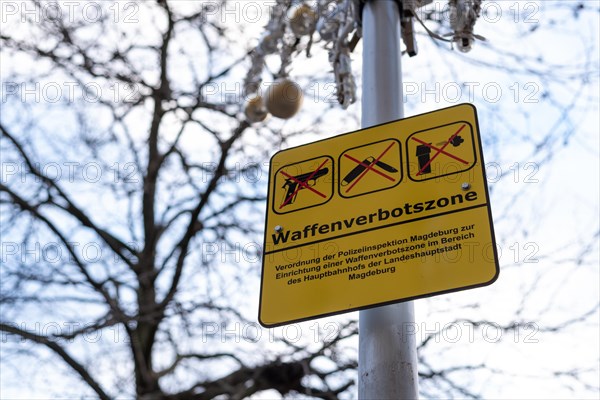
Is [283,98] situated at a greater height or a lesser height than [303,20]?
lesser

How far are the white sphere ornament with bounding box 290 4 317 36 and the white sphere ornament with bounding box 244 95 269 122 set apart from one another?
1.96ft

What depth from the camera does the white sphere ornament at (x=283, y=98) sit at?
4836mm

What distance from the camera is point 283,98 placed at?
15.9ft

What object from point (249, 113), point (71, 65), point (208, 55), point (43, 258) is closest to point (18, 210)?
point (43, 258)

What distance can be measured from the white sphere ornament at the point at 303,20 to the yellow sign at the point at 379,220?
2319 millimetres

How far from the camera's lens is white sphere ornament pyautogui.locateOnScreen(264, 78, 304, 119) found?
190 inches

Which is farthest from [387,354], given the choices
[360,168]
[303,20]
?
[303,20]

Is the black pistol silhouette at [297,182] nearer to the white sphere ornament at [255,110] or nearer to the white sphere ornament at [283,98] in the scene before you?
the white sphere ornament at [283,98]

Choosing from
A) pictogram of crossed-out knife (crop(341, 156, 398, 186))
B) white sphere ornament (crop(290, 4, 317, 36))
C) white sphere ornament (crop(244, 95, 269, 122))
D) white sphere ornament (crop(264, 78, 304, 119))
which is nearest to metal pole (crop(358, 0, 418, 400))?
pictogram of crossed-out knife (crop(341, 156, 398, 186))

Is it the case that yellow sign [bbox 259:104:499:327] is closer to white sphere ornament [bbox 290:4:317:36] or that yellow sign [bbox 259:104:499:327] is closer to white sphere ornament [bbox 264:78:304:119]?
white sphere ornament [bbox 264:78:304:119]

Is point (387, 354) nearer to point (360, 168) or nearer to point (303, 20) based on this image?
point (360, 168)

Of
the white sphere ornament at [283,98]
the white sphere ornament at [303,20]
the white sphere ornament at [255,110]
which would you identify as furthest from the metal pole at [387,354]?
the white sphere ornament at [255,110]

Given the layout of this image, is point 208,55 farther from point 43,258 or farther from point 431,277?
point 431,277

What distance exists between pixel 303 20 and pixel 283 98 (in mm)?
510
